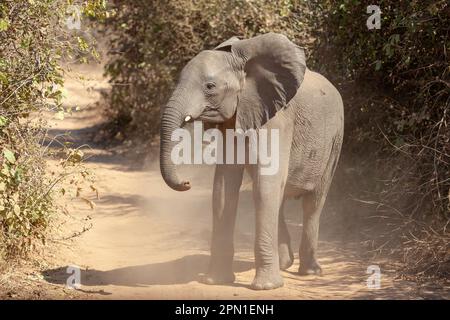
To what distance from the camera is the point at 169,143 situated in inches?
273

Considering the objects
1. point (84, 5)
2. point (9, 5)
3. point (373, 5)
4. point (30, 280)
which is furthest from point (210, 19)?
point (30, 280)

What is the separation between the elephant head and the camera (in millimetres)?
7289

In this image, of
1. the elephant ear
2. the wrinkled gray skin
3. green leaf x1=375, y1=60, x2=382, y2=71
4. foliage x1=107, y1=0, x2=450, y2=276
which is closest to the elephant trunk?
the wrinkled gray skin

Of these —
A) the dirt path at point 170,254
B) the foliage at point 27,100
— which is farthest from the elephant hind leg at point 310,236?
the foliage at point 27,100

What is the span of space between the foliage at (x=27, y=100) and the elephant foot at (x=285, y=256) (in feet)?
7.28

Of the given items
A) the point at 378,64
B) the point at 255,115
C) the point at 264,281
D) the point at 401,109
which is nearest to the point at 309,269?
the point at 264,281

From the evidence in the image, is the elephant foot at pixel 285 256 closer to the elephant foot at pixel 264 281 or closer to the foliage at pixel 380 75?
the elephant foot at pixel 264 281

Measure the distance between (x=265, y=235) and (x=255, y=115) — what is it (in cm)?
104

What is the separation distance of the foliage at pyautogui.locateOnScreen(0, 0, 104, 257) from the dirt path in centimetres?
42

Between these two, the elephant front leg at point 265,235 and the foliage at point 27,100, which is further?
the foliage at point 27,100

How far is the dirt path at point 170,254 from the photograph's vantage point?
7.61 m

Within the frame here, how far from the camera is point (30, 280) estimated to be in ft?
25.3

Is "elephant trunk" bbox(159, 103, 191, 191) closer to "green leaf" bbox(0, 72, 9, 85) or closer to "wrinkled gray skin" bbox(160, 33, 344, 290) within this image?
"wrinkled gray skin" bbox(160, 33, 344, 290)

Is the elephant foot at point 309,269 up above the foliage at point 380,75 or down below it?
below
